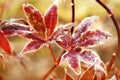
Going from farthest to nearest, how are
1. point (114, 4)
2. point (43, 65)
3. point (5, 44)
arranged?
point (43, 65) < point (114, 4) < point (5, 44)

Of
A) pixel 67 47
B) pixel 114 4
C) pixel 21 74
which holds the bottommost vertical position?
pixel 21 74

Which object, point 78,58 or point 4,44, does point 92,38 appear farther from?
point 4,44

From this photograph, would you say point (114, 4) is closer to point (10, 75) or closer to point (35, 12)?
point (10, 75)

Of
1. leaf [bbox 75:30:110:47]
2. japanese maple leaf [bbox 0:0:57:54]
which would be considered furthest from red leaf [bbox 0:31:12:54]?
leaf [bbox 75:30:110:47]

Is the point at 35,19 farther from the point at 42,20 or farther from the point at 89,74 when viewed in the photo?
the point at 89,74

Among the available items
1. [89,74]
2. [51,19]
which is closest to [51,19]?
[51,19]

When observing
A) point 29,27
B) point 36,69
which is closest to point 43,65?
point 36,69
